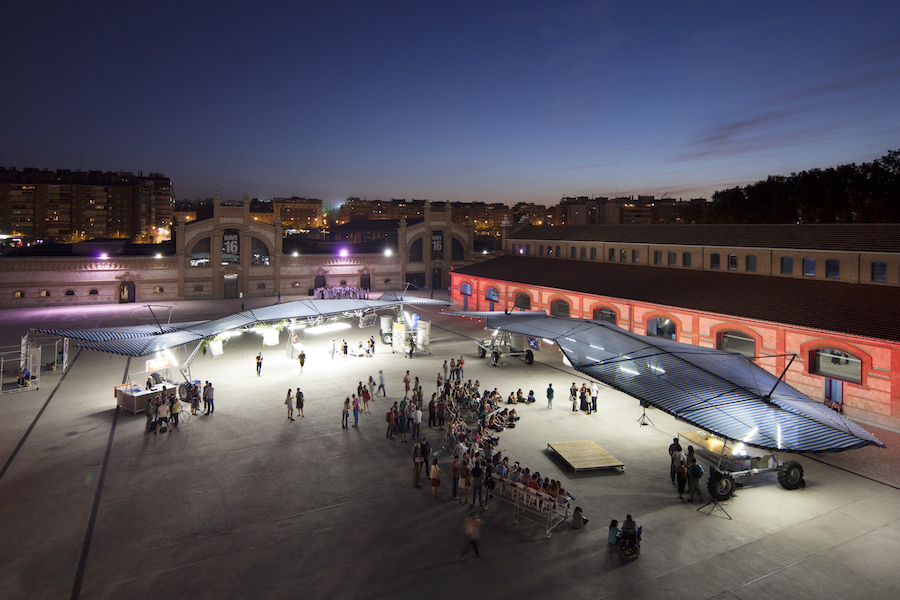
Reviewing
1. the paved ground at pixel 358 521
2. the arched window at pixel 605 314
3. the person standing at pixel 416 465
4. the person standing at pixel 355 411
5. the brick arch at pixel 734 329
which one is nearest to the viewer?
the paved ground at pixel 358 521

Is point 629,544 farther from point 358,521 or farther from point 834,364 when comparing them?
point 834,364

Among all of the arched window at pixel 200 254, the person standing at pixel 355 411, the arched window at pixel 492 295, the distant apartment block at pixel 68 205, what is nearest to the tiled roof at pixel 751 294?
the arched window at pixel 492 295

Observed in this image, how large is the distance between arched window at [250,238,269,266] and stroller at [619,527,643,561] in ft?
194

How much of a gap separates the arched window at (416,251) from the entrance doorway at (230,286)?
22.5 meters

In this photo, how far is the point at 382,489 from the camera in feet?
54.9

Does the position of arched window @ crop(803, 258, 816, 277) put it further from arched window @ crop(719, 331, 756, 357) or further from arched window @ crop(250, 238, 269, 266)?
arched window @ crop(250, 238, 269, 266)

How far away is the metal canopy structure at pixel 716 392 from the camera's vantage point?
1505 cm

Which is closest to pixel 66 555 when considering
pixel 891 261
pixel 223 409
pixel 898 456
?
pixel 223 409

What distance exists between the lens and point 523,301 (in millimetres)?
46188

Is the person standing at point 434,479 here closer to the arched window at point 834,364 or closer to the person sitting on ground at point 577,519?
the person sitting on ground at point 577,519

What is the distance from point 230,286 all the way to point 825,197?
68.7 m

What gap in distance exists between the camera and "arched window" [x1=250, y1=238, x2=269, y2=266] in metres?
64.1

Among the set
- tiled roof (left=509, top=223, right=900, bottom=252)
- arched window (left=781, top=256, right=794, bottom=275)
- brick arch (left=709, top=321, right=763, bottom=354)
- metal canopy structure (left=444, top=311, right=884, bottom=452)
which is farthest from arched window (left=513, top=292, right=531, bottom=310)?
metal canopy structure (left=444, top=311, right=884, bottom=452)

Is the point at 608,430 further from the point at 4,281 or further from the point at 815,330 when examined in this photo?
the point at 4,281
